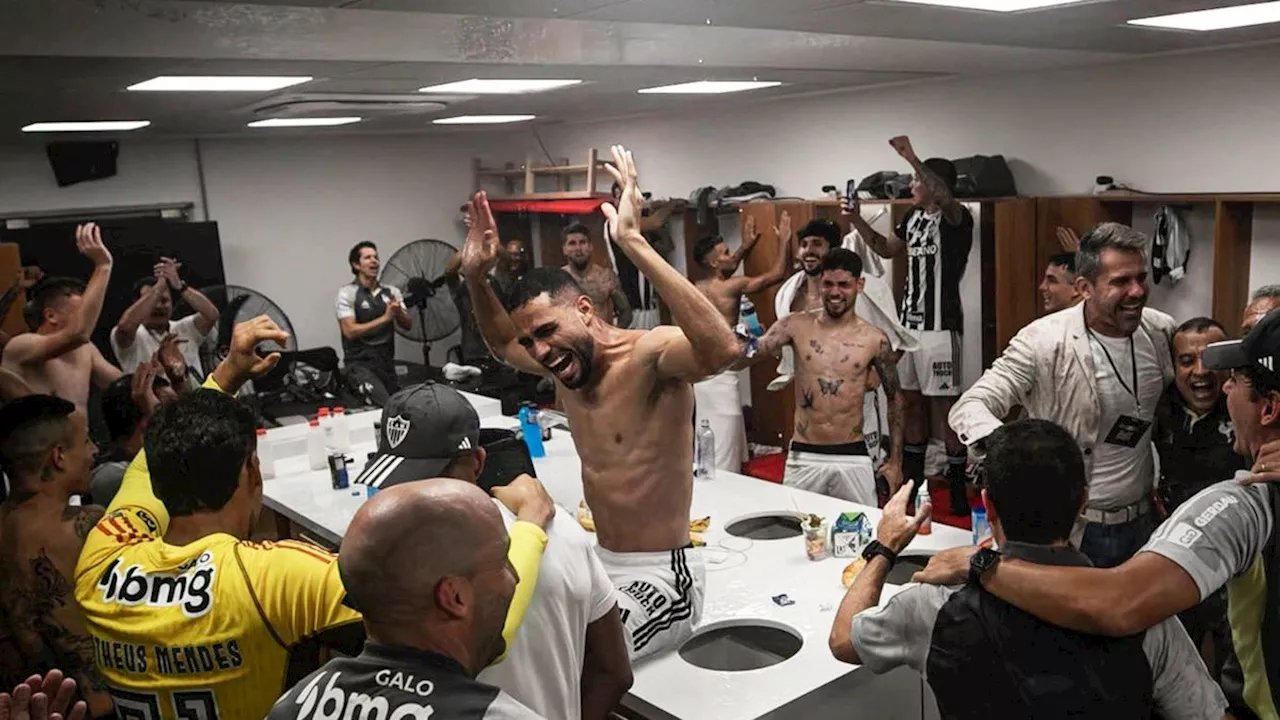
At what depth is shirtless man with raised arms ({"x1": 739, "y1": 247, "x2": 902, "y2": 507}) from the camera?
433 cm

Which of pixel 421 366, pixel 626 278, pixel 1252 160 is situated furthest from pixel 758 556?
pixel 421 366

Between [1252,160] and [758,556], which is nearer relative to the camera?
[758,556]

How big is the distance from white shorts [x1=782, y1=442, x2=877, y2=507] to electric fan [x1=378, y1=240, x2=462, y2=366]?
187 inches

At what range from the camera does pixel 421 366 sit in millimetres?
8766

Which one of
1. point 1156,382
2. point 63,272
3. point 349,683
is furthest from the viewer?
point 63,272

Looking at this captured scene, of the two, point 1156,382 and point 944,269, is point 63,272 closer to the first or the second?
point 944,269

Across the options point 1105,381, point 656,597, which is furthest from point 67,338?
point 1105,381

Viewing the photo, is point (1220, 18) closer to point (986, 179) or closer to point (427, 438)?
point (986, 179)

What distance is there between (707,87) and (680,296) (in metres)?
3.56

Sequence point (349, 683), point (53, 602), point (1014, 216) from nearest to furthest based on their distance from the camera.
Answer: point (349, 683), point (53, 602), point (1014, 216)

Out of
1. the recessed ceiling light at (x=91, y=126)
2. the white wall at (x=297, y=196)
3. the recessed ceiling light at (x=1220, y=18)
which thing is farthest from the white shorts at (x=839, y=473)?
the white wall at (x=297, y=196)

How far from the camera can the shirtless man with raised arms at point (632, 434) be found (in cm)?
274

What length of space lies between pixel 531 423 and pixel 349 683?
12.9 ft

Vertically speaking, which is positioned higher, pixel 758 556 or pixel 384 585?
pixel 384 585
